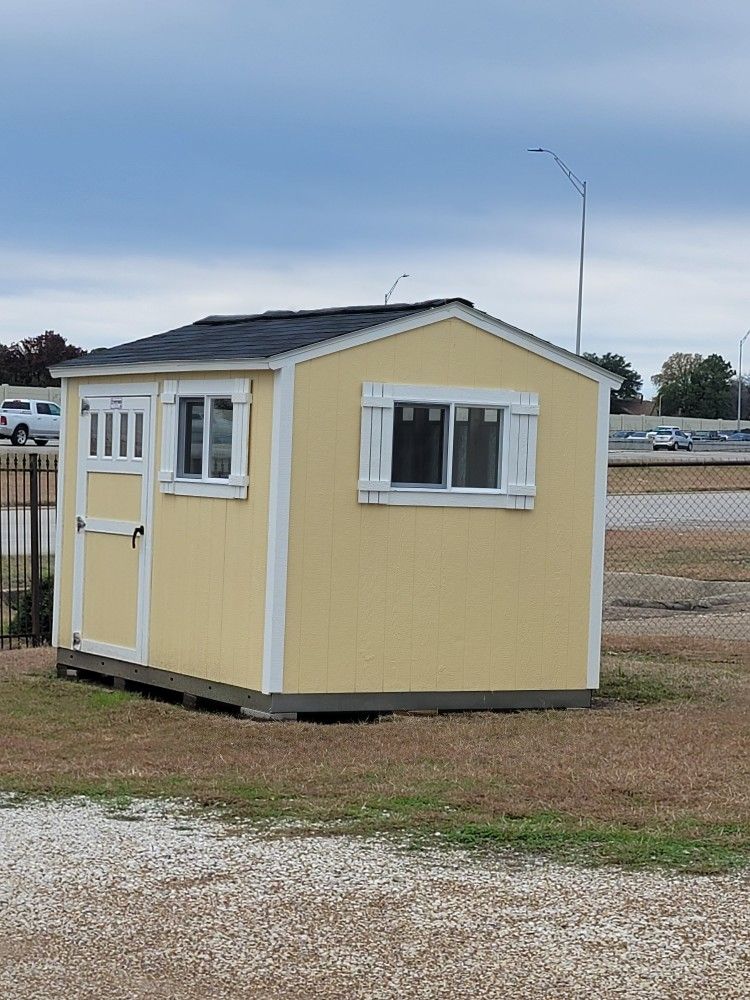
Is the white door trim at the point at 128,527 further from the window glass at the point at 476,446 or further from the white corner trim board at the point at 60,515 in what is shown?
the window glass at the point at 476,446

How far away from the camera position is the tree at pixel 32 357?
236 ft

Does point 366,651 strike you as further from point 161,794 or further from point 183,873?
point 183,873

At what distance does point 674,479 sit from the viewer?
37250 mm

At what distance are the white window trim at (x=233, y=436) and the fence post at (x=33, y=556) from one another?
4054 millimetres

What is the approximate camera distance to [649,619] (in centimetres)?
1620

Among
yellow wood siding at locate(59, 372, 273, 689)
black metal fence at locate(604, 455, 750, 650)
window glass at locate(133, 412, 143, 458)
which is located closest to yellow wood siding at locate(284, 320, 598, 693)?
yellow wood siding at locate(59, 372, 273, 689)

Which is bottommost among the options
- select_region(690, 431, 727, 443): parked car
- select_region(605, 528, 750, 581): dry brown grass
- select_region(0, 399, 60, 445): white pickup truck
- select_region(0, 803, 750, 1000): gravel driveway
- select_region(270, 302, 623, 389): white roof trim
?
select_region(0, 803, 750, 1000): gravel driveway

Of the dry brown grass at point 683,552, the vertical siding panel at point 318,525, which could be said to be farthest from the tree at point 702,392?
the vertical siding panel at point 318,525

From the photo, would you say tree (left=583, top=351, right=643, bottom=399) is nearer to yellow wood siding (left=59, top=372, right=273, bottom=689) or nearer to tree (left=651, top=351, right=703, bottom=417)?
tree (left=651, top=351, right=703, bottom=417)

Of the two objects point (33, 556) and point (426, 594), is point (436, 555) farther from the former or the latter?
point (33, 556)

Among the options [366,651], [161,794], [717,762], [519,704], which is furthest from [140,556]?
[717,762]

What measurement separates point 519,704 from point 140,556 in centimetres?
286

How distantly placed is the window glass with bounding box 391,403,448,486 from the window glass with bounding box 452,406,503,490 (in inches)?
4.0

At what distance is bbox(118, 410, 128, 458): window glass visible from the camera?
10953 millimetres
